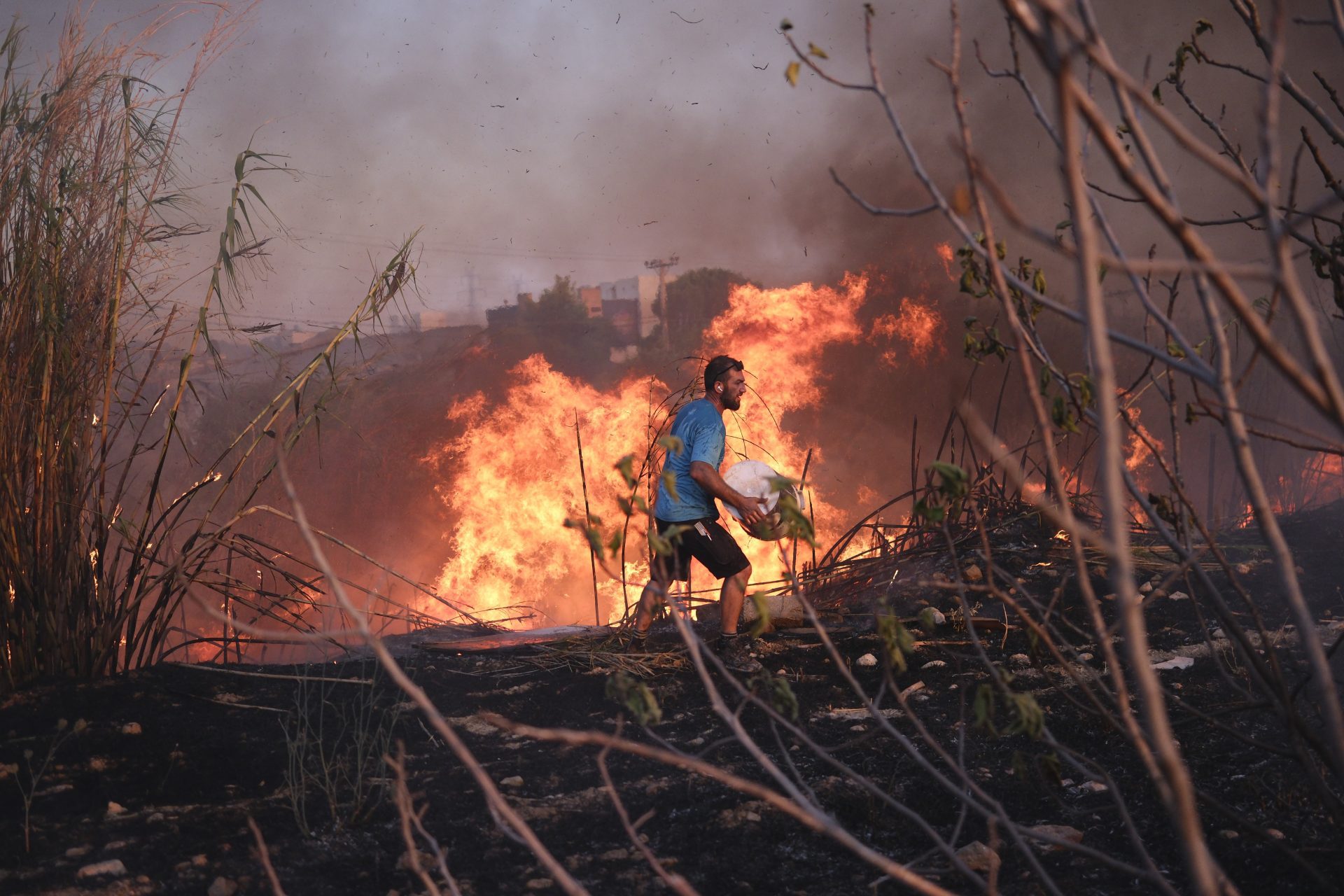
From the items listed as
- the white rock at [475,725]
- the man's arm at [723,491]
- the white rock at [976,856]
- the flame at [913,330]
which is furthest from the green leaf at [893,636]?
the flame at [913,330]

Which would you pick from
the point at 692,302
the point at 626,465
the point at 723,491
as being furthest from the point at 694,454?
the point at 692,302

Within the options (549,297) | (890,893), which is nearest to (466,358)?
(549,297)

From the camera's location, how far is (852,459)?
80.5 ft

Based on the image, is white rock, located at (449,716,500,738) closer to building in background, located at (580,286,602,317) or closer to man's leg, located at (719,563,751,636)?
man's leg, located at (719,563,751,636)

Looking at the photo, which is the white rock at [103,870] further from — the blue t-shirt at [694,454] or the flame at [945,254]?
the flame at [945,254]

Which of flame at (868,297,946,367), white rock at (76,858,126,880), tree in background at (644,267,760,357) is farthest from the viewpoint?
tree in background at (644,267,760,357)

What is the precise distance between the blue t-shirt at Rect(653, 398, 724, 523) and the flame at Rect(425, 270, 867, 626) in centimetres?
1088

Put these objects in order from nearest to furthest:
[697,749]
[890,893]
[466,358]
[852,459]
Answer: [890,893], [697,749], [852,459], [466,358]

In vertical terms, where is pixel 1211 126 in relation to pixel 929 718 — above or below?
above

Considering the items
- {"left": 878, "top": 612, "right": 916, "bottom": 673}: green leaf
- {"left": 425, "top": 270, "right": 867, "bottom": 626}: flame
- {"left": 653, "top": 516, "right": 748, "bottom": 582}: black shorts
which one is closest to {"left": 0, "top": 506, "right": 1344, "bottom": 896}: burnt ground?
{"left": 878, "top": 612, "right": 916, "bottom": 673}: green leaf

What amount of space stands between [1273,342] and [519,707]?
3738 millimetres

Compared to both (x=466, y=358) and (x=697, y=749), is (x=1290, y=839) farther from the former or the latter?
(x=466, y=358)

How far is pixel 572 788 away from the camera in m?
3.35

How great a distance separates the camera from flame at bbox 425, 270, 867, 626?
19453 millimetres
